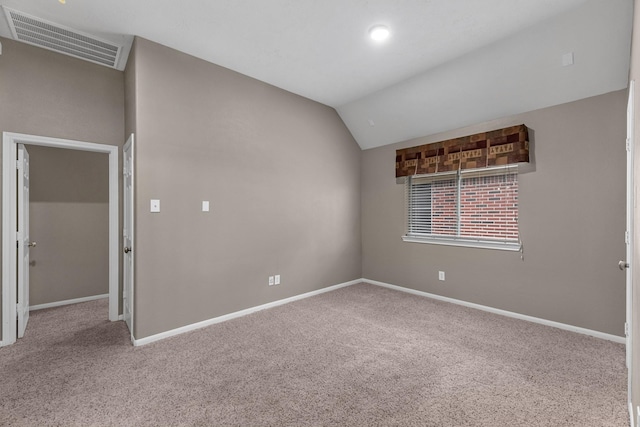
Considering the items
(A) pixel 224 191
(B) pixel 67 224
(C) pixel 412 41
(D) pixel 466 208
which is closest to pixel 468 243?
(D) pixel 466 208

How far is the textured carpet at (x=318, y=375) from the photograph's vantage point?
72.9 inches

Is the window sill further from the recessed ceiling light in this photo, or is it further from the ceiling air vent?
the ceiling air vent

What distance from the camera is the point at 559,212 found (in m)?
3.19

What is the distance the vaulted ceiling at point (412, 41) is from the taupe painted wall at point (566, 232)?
0.28 m

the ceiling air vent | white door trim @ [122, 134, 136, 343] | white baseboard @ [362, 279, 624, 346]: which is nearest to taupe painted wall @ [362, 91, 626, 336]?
white baseboard @ [362, 279, 624, 346]

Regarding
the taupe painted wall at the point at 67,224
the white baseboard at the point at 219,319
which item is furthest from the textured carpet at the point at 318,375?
the taupe painted wall at the point at 67,224

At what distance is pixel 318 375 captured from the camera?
2.30m

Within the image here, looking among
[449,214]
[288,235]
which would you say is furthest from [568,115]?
[288,235]

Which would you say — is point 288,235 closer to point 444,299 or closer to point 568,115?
point 444,299

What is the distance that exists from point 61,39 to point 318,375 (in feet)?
12.8

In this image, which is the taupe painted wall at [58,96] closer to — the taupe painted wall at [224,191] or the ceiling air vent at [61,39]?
the ceiling air vent at [61,39]

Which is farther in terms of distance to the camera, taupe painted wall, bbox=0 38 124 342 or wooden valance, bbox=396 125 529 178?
wooden valance, bbox=396 125 529 178

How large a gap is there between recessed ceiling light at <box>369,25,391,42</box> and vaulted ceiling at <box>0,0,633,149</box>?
56 mm

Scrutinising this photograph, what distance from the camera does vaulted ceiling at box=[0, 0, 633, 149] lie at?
2.43 m
